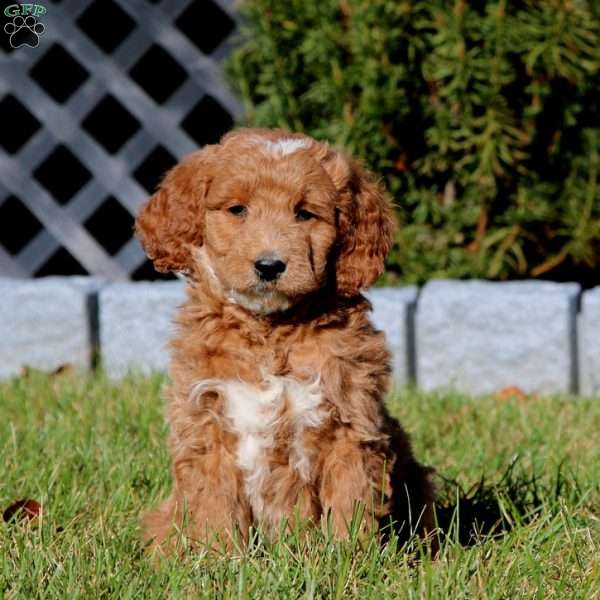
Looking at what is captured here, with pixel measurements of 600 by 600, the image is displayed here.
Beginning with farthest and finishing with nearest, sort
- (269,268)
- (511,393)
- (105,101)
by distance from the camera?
1. (105,101)
2. (511,393)
3. (269,268)

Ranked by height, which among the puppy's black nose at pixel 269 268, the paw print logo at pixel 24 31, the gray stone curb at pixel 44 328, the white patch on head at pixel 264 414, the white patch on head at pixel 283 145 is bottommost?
the gray stone curb at pixel 44 328

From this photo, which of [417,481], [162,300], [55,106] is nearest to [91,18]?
[55,106]

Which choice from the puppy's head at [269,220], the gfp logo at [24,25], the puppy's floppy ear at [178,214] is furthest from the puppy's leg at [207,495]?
the gfp logo at [24,25]

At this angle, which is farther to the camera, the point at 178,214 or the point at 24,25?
the point at 24,25

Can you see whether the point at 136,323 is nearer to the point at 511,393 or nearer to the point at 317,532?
the point at 511,393

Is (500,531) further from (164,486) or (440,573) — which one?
(164,486)

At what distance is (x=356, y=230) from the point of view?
11.7ft

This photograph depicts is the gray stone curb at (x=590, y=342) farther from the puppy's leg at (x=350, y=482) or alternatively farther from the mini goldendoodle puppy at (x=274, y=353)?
the puppy's leg at (x=350, y=482)

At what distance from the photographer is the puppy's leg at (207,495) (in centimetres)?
334

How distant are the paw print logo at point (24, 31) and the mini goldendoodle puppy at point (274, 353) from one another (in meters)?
3.46

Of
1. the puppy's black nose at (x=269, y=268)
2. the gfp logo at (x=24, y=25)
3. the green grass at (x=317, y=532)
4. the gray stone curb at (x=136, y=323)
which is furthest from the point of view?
the gfp logo at (x=24, y=25)

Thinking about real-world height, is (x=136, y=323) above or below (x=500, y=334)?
below

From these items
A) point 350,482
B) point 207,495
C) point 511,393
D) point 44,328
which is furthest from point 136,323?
point 350,482

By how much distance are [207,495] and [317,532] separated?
0.31 m
